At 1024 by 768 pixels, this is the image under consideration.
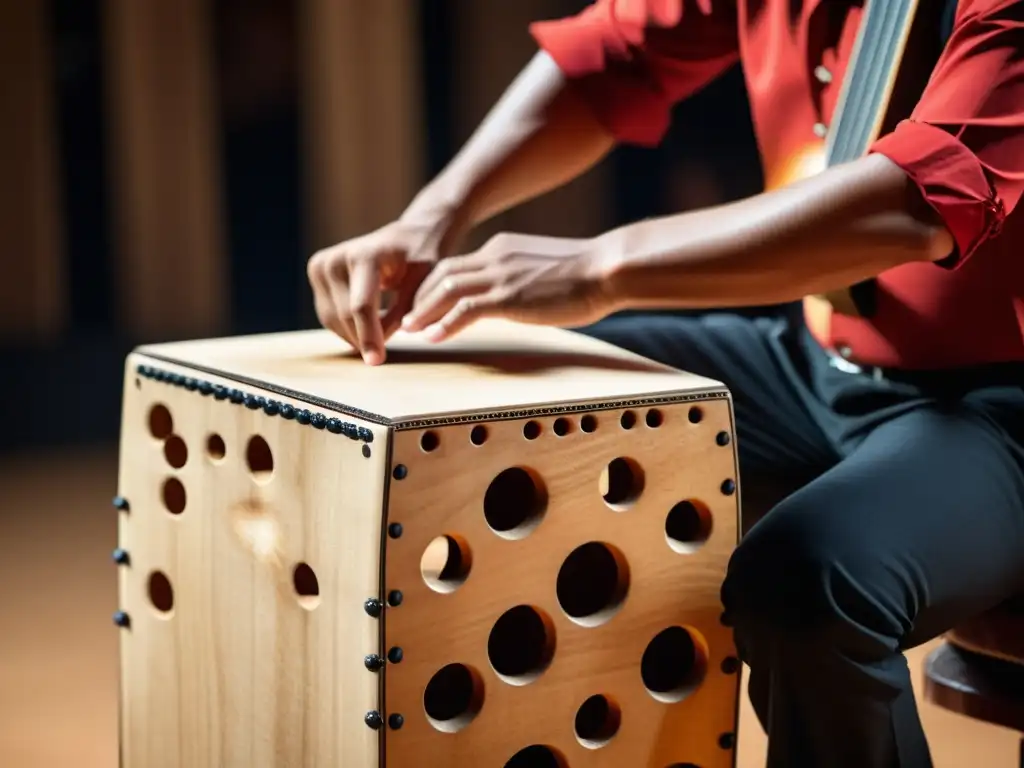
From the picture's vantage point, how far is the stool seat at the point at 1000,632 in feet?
3.26

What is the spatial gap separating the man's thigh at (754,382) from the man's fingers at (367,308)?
227 mm

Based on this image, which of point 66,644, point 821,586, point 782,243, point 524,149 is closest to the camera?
point 821,586

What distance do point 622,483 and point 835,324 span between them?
25 cm

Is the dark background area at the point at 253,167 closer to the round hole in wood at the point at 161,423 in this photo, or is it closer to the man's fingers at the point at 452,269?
the round hole in wood at the point at 161,423

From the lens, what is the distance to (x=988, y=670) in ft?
3.41

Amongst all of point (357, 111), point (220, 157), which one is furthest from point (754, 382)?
point (220, 157)

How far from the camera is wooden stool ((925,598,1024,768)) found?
1.00 meters

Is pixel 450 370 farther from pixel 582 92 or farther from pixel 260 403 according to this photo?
pixel 582 92

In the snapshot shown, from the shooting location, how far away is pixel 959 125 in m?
0.96

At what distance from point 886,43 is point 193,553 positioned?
0.71 m

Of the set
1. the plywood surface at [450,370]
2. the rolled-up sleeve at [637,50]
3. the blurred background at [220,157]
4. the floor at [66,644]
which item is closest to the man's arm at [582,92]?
the rolled-up sleeve at [637,50]

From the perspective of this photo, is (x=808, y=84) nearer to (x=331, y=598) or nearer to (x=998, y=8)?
(x=998, y=8)

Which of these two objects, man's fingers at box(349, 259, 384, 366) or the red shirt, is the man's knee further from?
man's fingers at box(349, 259, 384, 366)

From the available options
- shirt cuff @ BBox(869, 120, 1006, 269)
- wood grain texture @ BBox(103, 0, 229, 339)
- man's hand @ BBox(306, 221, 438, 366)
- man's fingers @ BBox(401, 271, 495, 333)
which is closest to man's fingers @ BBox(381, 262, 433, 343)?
man's hand @ BBox(306, 221, 438, 366)
